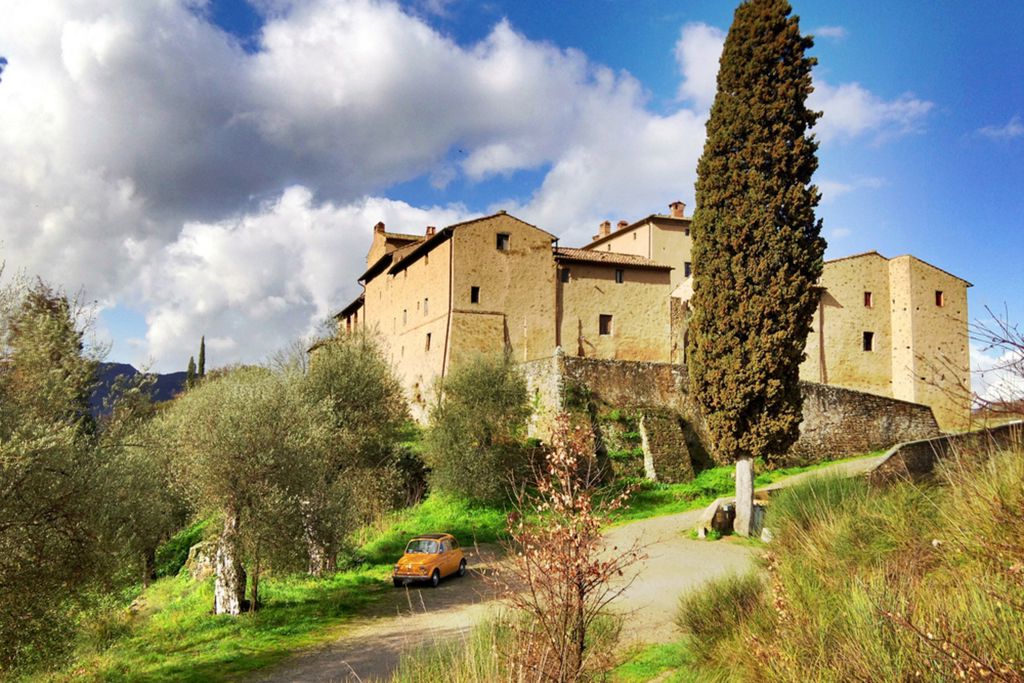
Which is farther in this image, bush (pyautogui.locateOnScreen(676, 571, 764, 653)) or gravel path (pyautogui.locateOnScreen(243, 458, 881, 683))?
gravel path (pyautogui.locateOnScreen(243, 458, 881, 683))

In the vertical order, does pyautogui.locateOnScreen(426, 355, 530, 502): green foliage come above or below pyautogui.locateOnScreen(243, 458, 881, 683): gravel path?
above

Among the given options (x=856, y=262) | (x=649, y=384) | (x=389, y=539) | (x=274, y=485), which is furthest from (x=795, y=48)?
(x=856, y=262)

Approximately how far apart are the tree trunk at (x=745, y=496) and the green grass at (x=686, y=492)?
462 centimetres

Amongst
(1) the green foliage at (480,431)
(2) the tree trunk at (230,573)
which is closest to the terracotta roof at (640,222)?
(1) the green foliage at (480,431)

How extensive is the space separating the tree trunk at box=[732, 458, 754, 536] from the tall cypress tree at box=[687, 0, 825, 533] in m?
0.04

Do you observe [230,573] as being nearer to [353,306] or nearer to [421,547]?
[421,547]

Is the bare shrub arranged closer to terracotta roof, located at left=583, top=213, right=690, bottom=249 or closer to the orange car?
the orange car

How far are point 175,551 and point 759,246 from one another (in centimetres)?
2506

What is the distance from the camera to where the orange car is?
16625mm

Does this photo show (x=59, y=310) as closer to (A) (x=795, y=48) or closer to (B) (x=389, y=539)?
(B) (x=389, y=539)

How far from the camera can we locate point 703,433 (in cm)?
2848

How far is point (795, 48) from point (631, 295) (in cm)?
1828

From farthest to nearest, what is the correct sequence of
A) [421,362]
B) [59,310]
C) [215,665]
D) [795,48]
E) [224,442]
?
[421,362] → [59,310] → [795,48] → [224,442] → [215,665]

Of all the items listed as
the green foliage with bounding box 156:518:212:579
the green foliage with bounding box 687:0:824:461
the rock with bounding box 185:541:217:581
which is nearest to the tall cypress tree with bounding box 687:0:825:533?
the green foliage with bounding box 687:0:824:461
